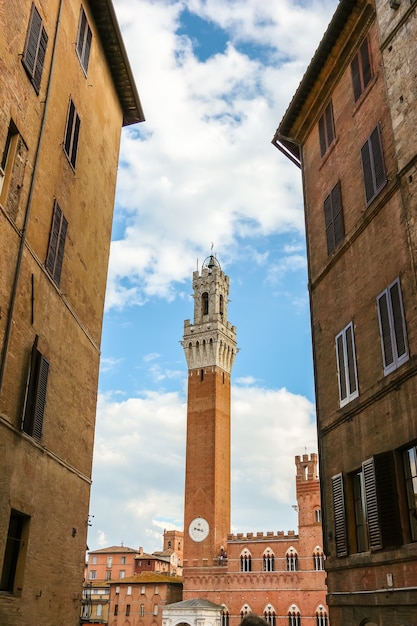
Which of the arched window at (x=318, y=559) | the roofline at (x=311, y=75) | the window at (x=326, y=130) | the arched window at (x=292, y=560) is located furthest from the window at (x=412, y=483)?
the arched window at (x=292, y=560)

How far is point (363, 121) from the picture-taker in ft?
40.1

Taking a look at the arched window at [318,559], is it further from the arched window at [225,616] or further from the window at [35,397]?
the window at [35,397]

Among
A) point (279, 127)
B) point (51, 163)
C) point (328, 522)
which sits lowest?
point (328, 522)

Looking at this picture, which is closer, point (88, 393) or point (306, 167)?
point (88, 393)

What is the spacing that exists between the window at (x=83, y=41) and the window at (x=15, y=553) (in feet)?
31.4

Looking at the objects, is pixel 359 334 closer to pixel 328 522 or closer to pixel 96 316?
pixel 328 522

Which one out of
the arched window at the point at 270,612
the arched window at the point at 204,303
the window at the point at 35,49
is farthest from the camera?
the arched window at the point at 204,303

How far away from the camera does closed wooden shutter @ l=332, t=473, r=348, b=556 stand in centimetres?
1075

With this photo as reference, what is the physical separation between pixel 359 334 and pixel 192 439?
171ft

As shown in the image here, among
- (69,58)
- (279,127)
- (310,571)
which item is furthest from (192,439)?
(69,58)

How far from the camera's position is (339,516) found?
11.0m

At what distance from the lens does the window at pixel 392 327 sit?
31.3 ft

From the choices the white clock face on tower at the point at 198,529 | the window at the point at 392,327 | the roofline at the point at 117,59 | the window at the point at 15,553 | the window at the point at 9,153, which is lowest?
the window at the point at 15,553

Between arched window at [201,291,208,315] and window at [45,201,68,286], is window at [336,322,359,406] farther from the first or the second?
arched window at [201,291,208,315]
